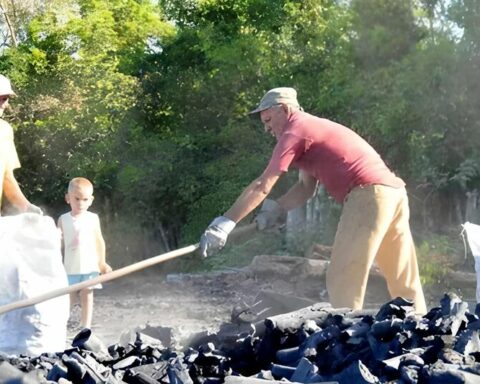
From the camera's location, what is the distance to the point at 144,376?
10.0 ft

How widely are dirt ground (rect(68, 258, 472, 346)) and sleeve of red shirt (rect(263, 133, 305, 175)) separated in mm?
1962

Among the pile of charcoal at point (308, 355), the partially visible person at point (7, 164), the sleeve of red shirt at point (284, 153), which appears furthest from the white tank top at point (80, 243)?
the pile of charcoal at point (308, 355)

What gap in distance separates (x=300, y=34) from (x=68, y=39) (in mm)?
5119

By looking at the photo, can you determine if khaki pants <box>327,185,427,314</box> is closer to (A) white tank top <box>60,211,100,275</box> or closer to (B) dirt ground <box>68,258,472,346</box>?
(B) dirt ground <box>68,258,472,346</box>

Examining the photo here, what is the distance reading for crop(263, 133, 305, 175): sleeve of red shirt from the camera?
475cm

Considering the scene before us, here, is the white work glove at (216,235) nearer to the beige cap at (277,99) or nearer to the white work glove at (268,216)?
the white work glove at (268,216)

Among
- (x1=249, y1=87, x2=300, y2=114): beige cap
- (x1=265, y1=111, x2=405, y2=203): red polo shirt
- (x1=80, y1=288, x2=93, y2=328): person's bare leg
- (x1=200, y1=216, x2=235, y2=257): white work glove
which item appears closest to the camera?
(x1=200, y1=216, x2=235, y2=257): white work glove

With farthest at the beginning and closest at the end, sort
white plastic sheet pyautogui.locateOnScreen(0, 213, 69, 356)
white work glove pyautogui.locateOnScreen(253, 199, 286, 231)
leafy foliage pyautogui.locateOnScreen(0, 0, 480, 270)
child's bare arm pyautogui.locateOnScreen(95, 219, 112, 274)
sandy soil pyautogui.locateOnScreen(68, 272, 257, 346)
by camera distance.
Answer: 1. leafy foliage pyautogui.locateOnScreen(0, 0, 480, 270)
2. sandy soil pyautogui.locateOnScreen(68, 272, 257, 346)
3. child's bare arm pyautogui.locateOnScreen(95, 219, 112, 274)
4. white work glove pyautogui.locateOnScreen(253, 199, 286, 231)
5. white plastic sheet pyautogui.locateOnScreen(0, 213, 69, 356)

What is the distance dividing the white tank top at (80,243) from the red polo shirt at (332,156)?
2.07 m

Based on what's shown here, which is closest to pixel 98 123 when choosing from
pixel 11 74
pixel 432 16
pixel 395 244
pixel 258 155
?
pixel 11 74

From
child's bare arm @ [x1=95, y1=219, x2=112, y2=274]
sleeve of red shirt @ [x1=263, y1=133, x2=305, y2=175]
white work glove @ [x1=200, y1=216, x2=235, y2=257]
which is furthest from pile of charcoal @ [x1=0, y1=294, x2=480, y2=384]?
child's bare arm @ [x1=95, y1=219, x2=112, y2=274]

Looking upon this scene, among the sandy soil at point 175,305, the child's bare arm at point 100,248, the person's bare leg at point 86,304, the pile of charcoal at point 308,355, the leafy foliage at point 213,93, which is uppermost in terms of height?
the leafy foliage at point 213,93

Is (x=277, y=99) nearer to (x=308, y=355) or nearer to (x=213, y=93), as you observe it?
(x=308, y=355)

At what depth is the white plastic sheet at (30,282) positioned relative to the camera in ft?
14.7
